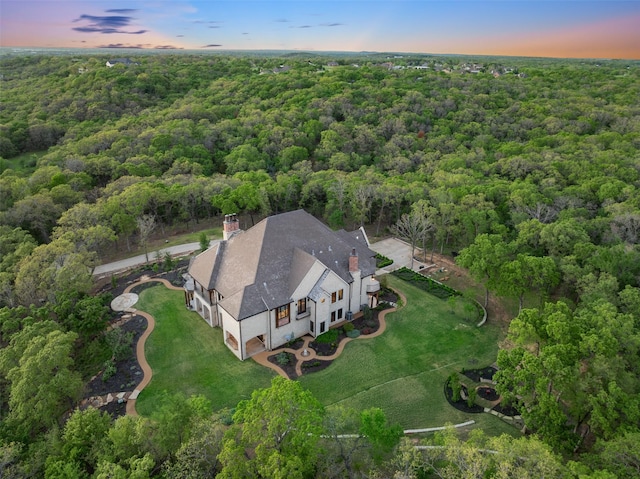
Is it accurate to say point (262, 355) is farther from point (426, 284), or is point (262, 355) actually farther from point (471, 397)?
point (426, 284)

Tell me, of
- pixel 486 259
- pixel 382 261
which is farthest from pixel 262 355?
pixel 486 259

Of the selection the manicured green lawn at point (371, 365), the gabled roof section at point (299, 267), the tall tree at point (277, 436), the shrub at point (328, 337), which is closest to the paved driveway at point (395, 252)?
the manicured green lawn at point (371, 365)

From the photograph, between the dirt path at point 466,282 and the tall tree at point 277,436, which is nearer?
the tall tree at point 277,436

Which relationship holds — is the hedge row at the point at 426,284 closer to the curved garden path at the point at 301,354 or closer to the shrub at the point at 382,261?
the shrub at the point at 382,261

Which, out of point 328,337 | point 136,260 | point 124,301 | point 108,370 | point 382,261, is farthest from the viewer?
point 136,260

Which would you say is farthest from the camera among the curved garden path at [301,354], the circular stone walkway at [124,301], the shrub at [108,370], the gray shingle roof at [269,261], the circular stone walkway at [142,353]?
the circular stone walkway at [124,301]

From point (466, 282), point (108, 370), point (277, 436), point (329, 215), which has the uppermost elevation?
point (277, 436)

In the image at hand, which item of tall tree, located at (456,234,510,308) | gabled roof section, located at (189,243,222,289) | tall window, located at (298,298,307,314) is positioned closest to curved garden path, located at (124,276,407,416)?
tall window, located at (298,298,307,314)

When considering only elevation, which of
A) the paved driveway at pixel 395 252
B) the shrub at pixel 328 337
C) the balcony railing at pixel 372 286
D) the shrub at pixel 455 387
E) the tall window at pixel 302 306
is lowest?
the paved driveway at pixel 395 252
